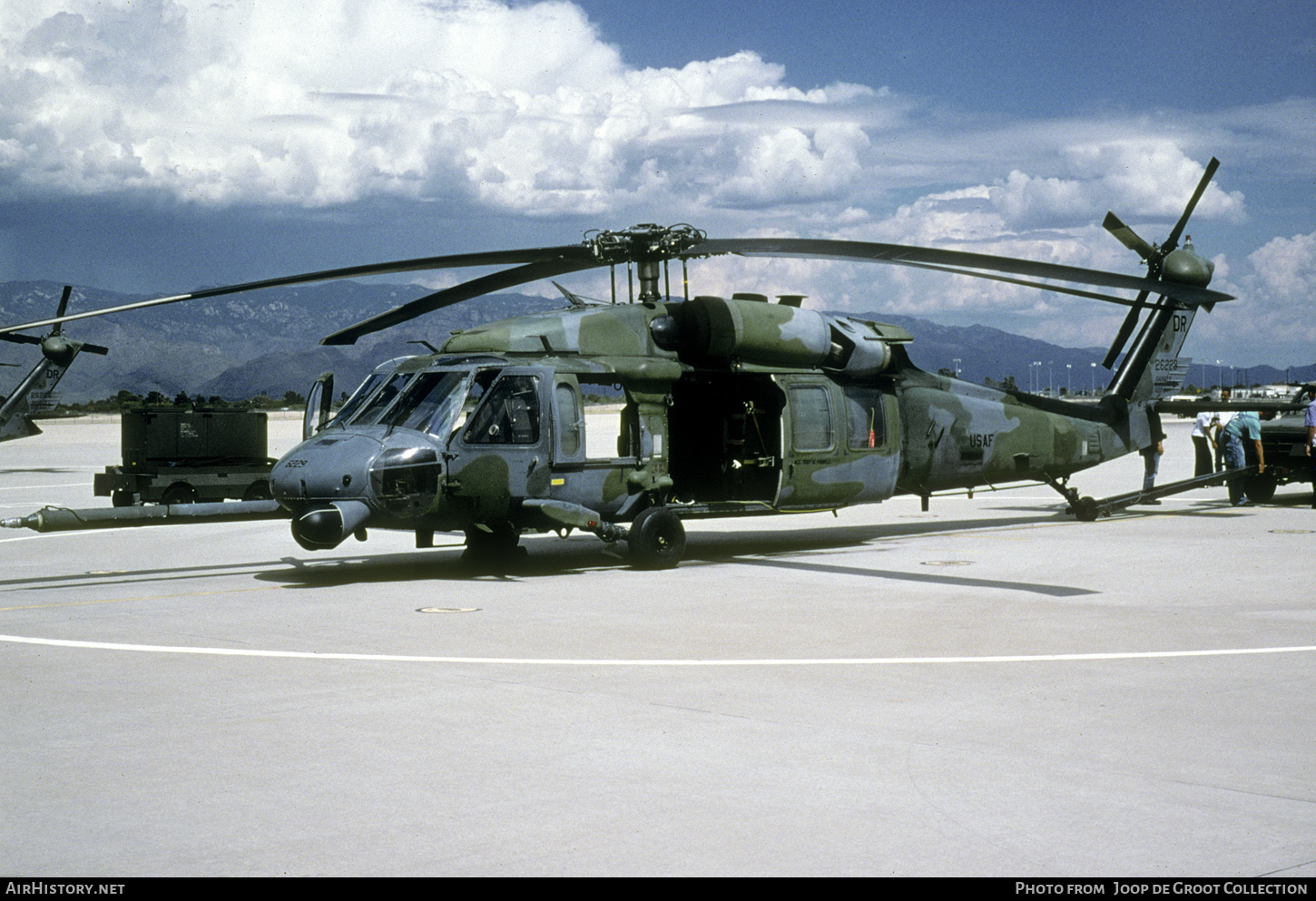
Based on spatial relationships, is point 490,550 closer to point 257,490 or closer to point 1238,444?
point 257,490

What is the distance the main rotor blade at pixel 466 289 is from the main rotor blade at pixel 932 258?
160 cm

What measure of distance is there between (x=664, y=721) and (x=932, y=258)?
27.0 ft

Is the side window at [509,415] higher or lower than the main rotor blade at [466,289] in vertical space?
lower

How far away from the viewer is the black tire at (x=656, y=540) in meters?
14.3

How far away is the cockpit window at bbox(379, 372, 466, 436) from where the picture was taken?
43.7 feet

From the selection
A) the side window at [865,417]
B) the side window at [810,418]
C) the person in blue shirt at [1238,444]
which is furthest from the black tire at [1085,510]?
the side window at [810,418]

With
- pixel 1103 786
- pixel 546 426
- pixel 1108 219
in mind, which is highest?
pixel 1108 219

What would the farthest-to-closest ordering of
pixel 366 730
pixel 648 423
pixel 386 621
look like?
pixel 648 423 → pixel 386 621 → pixel 366 730

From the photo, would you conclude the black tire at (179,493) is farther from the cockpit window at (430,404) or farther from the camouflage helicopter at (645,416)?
the cockpit window at (430,404)

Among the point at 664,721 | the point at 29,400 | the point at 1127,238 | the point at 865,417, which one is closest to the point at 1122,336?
the point at 1127,238
